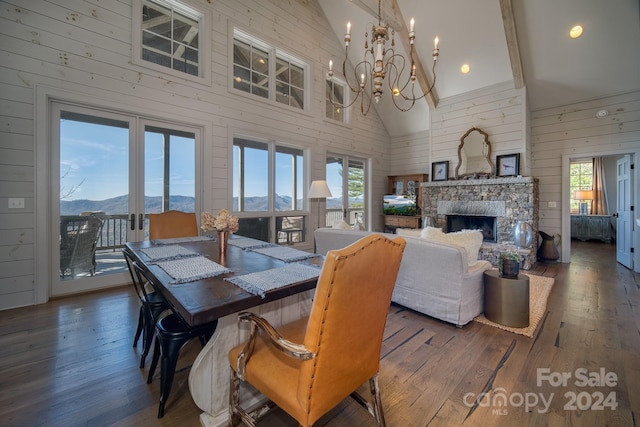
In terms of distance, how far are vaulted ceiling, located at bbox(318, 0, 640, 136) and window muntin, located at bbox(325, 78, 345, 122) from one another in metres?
1.04

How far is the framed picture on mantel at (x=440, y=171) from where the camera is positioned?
18.9ft

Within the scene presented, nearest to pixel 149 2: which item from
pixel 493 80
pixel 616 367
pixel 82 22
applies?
pixel 82 22

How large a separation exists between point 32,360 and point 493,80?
7.27m

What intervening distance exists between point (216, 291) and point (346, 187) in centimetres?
533

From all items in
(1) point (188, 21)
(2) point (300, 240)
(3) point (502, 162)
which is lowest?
(2) point (300, 240)

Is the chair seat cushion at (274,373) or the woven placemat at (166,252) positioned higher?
the woven placemat at (166,252)

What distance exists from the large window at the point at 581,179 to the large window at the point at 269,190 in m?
8.18

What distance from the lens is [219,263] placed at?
1794 mm

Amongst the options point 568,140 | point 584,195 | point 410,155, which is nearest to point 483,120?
point 568,140

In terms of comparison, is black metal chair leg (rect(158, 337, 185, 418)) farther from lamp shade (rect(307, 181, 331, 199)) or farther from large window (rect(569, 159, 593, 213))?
large window (rect(569, 159, 593, 213))

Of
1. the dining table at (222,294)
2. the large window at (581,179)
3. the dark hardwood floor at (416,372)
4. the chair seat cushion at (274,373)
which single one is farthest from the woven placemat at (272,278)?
the large window at (581,179)

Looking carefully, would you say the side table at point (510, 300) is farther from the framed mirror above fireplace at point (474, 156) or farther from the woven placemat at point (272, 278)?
the framed mirror above fireplace at point (474, 156)

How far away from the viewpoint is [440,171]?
586 cm

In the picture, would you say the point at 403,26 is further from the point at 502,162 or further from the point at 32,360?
the point at 32,360
